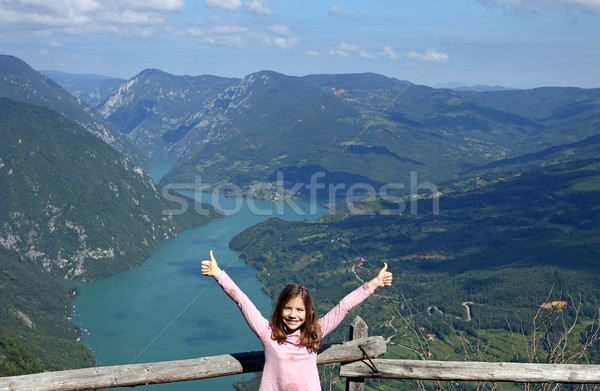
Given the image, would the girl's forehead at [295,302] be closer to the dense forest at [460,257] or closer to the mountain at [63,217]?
the dense forest at [460,257]

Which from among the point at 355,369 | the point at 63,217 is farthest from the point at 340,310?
the point at 63,217

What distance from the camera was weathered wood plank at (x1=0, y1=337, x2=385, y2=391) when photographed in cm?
585

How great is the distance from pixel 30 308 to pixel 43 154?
91.1 meters

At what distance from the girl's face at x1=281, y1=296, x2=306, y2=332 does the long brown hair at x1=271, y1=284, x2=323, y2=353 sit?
0.09ft

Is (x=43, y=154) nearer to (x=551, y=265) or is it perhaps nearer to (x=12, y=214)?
(x=12, y=214)

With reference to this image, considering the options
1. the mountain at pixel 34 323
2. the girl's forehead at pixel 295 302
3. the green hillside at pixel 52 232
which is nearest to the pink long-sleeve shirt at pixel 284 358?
the girl's forehead at pixel 295 302

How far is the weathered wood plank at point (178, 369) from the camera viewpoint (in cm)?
585

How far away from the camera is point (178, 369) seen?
5980mm

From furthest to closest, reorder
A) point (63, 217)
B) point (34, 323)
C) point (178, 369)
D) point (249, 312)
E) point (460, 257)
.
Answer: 1. point (63, 217)
2. point (460, 257)
3. point (34, 323)
4. point (178, 369)
5. point (249, 312)

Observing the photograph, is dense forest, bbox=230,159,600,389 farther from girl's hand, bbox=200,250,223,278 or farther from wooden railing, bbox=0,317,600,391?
girl's hand, bbox=200,250,223,278

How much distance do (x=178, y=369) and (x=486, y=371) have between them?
368 cm

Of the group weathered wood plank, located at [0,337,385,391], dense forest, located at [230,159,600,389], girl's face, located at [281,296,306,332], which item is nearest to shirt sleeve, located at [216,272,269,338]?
girl's face, located at [281,296,306,332]

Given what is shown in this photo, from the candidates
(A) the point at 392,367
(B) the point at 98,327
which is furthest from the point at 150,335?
(A) the point at 392,367

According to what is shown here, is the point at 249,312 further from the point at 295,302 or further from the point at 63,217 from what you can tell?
the point at 63,217
